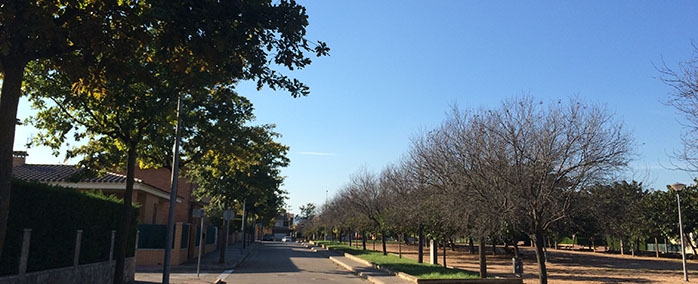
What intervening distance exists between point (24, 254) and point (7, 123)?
446cm

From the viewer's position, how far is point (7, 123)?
23.9ft

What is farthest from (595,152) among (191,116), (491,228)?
(191,116)

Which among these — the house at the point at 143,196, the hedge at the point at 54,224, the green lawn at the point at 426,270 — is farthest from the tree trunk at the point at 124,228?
the green lawn at the point at 426,270

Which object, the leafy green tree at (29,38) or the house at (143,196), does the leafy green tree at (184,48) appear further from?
the house at (143,196)

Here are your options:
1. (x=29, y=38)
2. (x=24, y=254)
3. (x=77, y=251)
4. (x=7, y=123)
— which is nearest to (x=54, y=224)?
(x=77, y=251)

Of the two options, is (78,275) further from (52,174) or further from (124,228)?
(52,174)

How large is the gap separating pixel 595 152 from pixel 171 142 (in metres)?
12.7

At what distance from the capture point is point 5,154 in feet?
23.6

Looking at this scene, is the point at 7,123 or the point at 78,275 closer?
the point at 7,123

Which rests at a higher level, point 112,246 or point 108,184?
point 108,184

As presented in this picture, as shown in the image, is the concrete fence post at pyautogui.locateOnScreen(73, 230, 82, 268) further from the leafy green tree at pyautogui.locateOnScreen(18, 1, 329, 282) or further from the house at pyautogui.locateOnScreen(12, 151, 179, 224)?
the house at pyautogui.locateOnScreen(12, 151, 179, 224)

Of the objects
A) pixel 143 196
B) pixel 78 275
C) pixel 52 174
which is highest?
pixel 52 174

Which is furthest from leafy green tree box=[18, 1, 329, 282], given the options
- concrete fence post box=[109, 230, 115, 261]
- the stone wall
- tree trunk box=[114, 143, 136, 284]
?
concrete fence post box=[109, 230, 115, 261]

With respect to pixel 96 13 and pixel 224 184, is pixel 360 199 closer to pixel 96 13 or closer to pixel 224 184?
pixel 224 184
